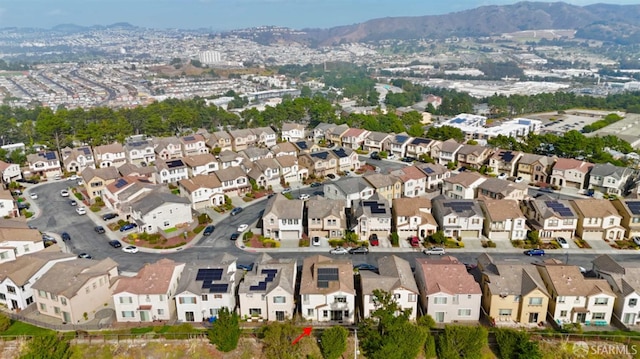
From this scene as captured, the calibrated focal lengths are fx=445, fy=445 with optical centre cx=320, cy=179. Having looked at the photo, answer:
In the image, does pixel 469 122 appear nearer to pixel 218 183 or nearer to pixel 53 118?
pixel 218 183

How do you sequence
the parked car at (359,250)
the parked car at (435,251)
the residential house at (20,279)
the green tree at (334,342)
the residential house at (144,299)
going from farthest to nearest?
the parked car at (359,250), the parked car at (435,251), the residential house at (20,279), the residential house at (144,299), the green tree at (334,342)

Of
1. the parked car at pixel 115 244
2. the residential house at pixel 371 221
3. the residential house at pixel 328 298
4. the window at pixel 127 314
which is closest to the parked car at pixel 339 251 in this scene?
the residential house at pixel 371 221

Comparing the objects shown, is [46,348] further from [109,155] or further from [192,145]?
[192,145]

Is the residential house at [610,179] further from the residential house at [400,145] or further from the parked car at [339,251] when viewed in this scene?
the parked car at [339,251]

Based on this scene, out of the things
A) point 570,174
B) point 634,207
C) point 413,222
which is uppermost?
point 634,207

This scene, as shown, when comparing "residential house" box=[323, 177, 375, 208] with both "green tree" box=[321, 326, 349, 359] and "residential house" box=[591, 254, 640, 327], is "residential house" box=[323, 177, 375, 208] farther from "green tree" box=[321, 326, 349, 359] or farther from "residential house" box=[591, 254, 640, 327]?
"residential house" box=[591, 254, 640, 327]

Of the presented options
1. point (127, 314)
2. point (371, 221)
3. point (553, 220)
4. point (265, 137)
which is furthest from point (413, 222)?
point (265, 137)
